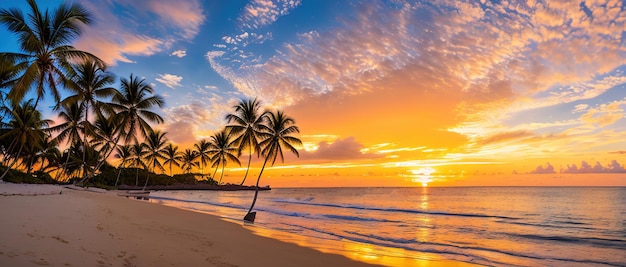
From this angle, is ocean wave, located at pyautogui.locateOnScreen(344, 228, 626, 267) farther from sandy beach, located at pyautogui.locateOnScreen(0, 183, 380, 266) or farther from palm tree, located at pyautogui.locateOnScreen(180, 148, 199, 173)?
palm tree, located at pyautogui.locateOnScreen(180, 148, 199, 173)

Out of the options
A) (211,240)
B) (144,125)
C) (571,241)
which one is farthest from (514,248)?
(144,125)

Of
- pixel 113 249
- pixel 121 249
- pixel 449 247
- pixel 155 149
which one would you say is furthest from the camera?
pixel 155 149

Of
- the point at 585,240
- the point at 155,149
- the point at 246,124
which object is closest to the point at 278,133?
the point at 246,124

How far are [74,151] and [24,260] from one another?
206 ft

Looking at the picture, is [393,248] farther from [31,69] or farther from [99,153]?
[99,153]

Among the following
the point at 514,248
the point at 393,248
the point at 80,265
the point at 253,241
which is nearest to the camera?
the point at 80,265

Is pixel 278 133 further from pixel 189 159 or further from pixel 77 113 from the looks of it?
pixel 189 159

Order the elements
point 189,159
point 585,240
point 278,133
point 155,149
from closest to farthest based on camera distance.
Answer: point 585,240 → point 278,133 → point 155,149 → point 189,159

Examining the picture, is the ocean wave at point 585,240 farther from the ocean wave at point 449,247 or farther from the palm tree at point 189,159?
the palm tree at point 189,159

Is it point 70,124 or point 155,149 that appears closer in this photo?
point 70,124

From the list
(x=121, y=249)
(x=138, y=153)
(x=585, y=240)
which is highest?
(x=138, y=153)

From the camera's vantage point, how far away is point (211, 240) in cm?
1019

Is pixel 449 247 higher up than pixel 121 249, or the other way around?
pixel 121 249

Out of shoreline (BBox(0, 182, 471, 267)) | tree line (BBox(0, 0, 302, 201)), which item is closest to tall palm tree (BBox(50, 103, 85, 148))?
tree line (BBox(0, 0, 302, 201))
